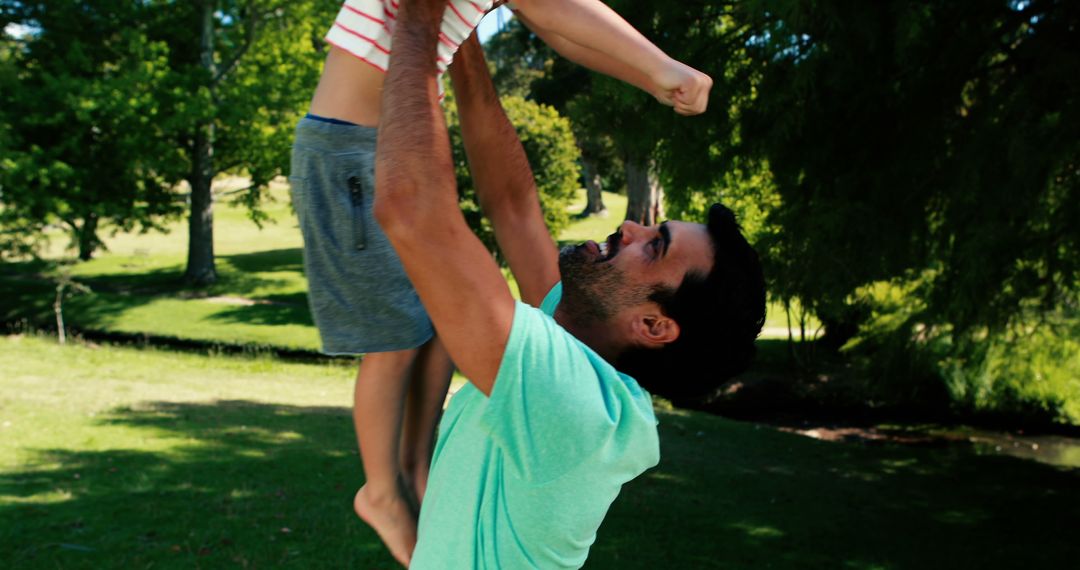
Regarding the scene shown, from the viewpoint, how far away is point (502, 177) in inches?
83.3

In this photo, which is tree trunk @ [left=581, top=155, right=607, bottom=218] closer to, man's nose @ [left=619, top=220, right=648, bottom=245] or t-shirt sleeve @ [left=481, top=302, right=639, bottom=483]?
man's nose @ [left=619, top=220, right=648, bottom=245]

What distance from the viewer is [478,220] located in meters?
19.5

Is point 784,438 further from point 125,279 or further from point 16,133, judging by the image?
point 125,279

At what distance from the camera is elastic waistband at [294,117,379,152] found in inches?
74.4

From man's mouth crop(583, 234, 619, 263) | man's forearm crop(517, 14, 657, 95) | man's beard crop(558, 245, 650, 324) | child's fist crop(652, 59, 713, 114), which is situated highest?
man's forearm crop(517, 14, 657, 95)

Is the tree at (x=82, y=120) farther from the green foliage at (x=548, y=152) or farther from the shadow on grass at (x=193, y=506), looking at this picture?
the shadow on grass at (x=193, y=506)

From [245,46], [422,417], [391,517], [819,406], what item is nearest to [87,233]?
[245,46]

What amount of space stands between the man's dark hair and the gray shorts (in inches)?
19.6

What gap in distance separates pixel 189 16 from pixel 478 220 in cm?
924

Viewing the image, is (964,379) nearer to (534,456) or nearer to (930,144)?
(930,144)

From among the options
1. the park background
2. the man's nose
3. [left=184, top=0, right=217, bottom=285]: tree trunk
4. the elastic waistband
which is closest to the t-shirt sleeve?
the man's nose

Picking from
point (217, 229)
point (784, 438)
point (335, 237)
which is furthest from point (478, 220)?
point (217, 229)

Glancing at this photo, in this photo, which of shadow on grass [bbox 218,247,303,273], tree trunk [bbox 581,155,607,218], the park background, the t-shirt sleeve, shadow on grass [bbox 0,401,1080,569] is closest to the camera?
the t-shirt sleeve

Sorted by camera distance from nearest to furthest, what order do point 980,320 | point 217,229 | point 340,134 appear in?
point 340,134
point 980,320
point 217,229
